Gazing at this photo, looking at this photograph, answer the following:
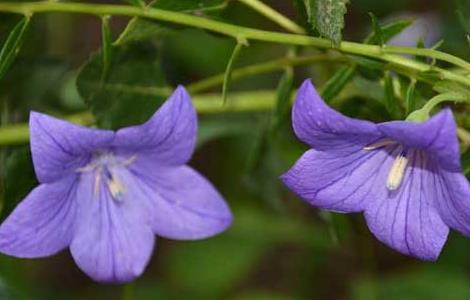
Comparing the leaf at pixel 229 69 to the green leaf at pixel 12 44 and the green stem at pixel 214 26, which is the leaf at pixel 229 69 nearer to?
the green stem at pixel 214 26

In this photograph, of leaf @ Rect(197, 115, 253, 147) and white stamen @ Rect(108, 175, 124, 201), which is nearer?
white stamen @ Rect(108, 175, 124, 201)

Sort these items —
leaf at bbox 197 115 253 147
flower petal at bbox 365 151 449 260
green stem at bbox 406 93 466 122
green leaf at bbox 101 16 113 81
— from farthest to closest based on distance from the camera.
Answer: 1. leaf at bbox 197 115 253 147
2. green leaf at bbox 101 16 113 81
3. flower petal at bbox 365 151 449 260
4. green stem at bbox 406 93 466 122

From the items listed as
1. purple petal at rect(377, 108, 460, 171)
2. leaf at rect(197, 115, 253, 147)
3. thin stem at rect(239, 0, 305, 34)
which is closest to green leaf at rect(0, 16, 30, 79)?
thin stem at rect(239, 0, 305, 34)

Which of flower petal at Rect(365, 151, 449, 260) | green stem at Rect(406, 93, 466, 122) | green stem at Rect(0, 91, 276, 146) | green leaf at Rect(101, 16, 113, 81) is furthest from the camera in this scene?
green stem at Rect(0, 91, 276, 146)

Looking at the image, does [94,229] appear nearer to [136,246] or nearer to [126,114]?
[136,246]

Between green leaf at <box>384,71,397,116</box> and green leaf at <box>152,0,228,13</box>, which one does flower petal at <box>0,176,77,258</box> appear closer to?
green leaf at <box>152,0,228,13</box>

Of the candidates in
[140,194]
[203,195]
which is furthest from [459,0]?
[140,194]

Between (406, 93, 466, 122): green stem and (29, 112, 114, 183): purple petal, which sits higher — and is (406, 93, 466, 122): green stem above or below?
above
